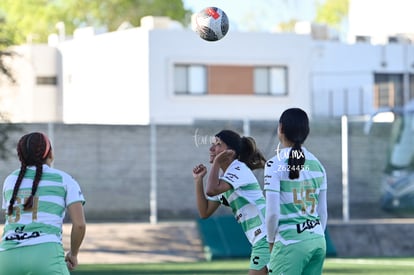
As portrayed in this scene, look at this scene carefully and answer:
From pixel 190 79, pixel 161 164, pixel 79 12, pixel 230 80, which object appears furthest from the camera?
pixel 79 12

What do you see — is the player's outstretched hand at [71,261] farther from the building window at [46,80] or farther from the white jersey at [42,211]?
the building window at [46,80]

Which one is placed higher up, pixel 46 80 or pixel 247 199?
pixel 46 80

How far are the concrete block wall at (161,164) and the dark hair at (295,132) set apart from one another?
18463 millimetres

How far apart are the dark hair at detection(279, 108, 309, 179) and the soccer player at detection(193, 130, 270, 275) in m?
1.04

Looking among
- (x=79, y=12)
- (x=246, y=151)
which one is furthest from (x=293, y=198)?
(x=79, y=12)

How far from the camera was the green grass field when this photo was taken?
700 inches

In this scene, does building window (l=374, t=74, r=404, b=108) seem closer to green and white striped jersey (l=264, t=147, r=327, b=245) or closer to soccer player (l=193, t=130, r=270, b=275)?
soccer player (l=193, t=130, r=270, b=275)

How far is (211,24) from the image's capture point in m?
10.5

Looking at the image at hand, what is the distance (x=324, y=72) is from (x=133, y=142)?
2215 cm

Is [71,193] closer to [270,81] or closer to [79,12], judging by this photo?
[270,81]

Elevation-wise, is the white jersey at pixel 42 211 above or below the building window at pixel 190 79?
below

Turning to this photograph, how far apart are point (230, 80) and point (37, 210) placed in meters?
36.1

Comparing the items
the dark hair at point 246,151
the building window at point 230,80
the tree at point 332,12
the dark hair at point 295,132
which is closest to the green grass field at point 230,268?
the dark hair at point 246,151

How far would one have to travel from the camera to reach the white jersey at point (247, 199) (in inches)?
351
